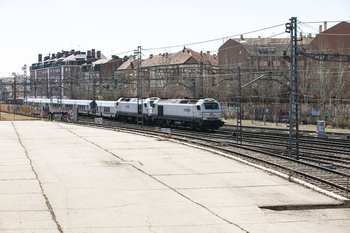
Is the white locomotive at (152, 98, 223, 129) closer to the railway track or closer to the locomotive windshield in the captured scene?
the locomotive windshield

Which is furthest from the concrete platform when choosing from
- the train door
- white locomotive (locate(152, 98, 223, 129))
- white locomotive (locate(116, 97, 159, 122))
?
white locomotive (locate(116, 97, 159, 122))

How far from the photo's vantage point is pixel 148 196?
13.1m

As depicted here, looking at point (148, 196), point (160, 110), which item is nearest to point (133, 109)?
point (160, 110)

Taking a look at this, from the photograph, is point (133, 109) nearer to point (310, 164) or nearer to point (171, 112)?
point (171, 112)

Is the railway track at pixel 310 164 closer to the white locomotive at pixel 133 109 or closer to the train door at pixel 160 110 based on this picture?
the train door at pixel 160 110

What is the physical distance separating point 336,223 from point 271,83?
52.1m

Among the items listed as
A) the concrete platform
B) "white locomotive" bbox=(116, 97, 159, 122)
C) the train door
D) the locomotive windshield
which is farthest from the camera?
"white locomotive" bbox=(116, 97, 159, 122)

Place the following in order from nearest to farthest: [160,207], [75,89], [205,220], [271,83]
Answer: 1. [205,220]
2. [160,207]
3. [271,83]
4. [75,89]

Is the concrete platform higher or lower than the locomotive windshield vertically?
lower

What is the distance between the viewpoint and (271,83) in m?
61.6

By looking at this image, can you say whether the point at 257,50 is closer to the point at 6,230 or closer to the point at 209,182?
the point at 209,182

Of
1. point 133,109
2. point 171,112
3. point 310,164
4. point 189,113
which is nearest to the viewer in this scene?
point 310,164

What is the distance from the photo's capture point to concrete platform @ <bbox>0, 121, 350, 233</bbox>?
10344 mm

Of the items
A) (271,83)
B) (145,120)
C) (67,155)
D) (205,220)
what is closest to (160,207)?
(205,220)
